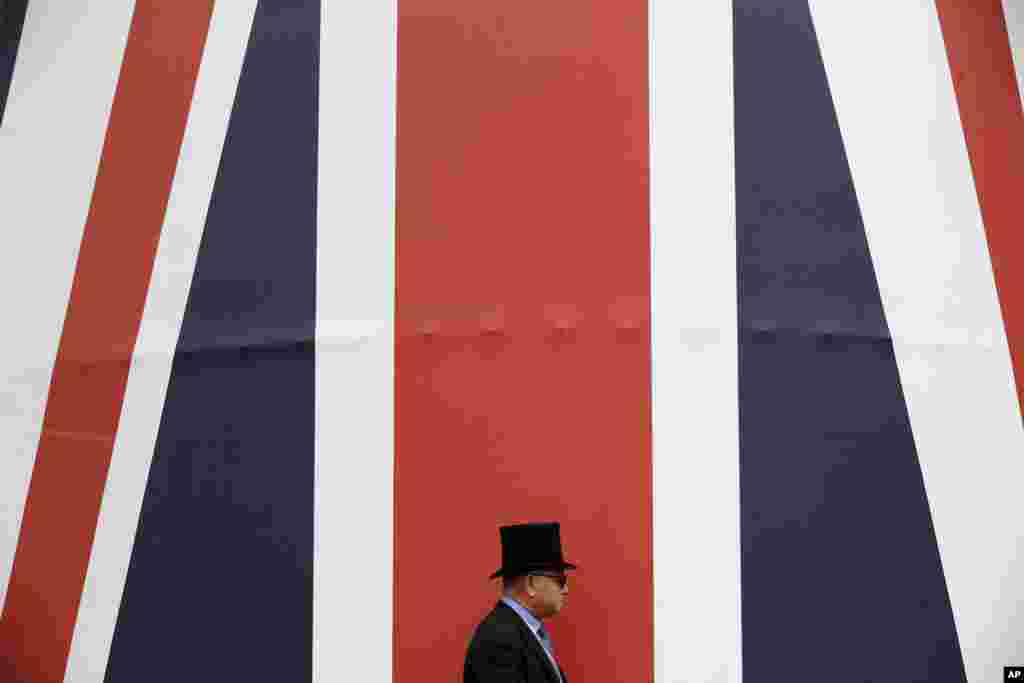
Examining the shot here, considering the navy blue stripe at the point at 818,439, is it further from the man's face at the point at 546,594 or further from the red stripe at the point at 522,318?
the man's face at the point at 546,594

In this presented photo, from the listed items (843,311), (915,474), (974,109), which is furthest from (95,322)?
(974,109)

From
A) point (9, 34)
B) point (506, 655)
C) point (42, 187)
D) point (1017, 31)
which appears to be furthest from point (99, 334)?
point (1017, 31)

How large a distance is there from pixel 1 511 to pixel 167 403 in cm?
69

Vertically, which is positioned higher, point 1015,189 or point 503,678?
point 1015,189

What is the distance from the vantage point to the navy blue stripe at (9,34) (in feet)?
15.4

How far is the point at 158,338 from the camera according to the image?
4.43m

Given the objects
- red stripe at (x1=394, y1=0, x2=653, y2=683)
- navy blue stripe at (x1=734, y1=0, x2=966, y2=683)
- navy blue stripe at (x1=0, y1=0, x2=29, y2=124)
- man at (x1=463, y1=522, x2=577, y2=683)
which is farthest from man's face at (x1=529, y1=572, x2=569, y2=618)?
navy blue stripe at (x1=0, y1=0, x2=29, y2=124)

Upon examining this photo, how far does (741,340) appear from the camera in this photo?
14.3ft

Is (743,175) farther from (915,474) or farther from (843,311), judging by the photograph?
(915,474)

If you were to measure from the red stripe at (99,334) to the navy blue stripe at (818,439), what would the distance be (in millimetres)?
2019

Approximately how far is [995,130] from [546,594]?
2308 millimetres

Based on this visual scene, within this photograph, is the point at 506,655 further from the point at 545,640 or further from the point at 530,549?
the point at 530,549

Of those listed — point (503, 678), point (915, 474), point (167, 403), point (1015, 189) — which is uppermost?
point (1015, 189)

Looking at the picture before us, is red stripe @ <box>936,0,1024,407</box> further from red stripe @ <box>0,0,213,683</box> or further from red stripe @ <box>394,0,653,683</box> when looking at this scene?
red stripe @ <box>0,0,213,683</box>
